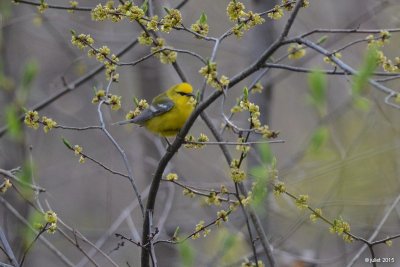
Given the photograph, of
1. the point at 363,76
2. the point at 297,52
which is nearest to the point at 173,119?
the point at 297,52

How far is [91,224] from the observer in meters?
7.23

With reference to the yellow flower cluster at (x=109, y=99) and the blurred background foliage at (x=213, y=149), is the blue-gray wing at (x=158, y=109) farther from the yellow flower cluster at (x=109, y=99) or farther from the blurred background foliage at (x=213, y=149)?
the yellow flower cluster at (x=109, y=99)

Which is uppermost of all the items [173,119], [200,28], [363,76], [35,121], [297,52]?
[297,52]

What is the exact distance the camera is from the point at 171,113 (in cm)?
396

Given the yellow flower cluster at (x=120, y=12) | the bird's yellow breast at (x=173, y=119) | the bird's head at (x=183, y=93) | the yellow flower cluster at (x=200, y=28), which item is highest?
the bird's head at (x=183, y=93)

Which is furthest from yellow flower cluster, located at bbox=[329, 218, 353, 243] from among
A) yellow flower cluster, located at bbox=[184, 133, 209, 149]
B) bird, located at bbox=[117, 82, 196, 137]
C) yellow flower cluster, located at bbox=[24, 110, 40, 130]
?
bird, located at bbox=[117, 82, 196, 137]

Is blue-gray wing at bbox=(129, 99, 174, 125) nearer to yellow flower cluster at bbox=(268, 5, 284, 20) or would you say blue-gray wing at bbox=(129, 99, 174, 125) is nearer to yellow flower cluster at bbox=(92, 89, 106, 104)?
yellow flower cluster at bbox=(92, 89, 106, 104)

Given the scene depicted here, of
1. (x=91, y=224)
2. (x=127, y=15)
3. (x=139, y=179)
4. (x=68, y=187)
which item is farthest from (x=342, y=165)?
(x=68, y=187)

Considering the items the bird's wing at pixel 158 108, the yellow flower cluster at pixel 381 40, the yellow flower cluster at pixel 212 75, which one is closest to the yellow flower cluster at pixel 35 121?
the yellow flower cluster at pixel 212 75

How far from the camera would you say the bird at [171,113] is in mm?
3922

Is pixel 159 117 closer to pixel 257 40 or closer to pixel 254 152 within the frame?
pixel 254 152

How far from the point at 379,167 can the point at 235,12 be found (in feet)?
10.4

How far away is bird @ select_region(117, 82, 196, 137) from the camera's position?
392cm

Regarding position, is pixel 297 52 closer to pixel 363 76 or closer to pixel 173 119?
pixel 173 119
